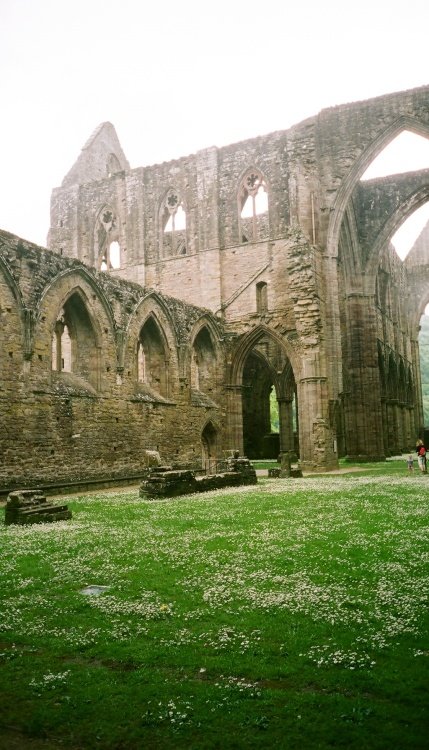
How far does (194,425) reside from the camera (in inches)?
753

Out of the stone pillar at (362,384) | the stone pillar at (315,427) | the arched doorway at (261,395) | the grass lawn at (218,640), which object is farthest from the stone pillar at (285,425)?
the grass lawn at (218,640)

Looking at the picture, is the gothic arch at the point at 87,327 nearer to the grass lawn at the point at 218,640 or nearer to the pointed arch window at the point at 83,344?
the pointed arch window at the point at 83,344

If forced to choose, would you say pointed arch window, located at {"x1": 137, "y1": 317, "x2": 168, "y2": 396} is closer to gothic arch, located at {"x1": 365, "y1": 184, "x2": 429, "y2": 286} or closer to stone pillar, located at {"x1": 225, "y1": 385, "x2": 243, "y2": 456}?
stone pillar, located at {"x1": 225, "y1": 385, "x2": 243, "y2": 456}

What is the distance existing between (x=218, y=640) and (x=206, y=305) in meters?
20.2

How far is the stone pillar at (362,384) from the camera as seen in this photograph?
24.9 m

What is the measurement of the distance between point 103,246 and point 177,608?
2470 centimetres

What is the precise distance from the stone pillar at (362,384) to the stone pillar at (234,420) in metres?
5.80

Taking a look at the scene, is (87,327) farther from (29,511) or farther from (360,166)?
(360,166)

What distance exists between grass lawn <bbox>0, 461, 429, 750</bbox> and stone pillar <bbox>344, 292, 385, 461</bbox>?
18539 millimetres

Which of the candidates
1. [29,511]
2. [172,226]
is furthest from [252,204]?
[29,511]

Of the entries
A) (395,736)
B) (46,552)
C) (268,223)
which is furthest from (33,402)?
(268,223)

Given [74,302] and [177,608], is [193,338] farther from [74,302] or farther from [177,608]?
[177,608]

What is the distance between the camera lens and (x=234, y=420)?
21500mm

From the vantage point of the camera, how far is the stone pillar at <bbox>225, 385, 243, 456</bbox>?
69.6 ft
